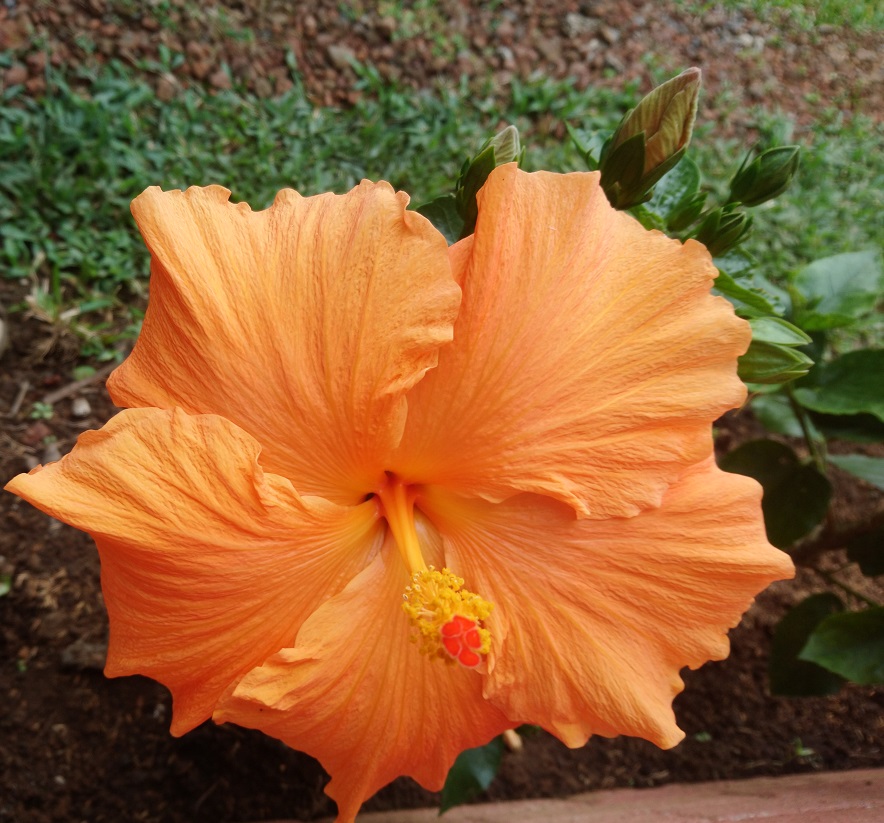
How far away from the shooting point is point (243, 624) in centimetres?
103

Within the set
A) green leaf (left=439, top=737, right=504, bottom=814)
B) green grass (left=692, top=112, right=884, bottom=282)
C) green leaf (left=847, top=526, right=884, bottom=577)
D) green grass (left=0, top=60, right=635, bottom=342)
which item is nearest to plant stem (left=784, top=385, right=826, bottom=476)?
green leaf (left=847, top=526, right=884, bottom=577)

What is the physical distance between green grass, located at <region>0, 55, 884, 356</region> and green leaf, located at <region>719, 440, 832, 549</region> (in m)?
1.30

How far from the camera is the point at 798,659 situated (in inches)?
73.8

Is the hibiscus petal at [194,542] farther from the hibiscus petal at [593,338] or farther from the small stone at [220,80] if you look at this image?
the small stone at [220,80]

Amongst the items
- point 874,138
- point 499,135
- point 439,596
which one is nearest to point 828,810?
point 439,596

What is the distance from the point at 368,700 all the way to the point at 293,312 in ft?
1.76

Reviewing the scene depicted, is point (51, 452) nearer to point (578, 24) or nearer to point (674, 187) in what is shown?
point (674, 187)

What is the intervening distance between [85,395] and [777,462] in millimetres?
1880

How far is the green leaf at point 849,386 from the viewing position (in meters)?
1.65

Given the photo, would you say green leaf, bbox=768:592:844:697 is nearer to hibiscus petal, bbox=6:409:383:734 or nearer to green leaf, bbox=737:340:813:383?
green leaf, bbox=737:340:813:383

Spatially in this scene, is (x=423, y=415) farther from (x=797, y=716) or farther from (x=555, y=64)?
(x=555, y=64)

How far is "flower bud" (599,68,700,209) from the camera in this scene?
1.23 metres

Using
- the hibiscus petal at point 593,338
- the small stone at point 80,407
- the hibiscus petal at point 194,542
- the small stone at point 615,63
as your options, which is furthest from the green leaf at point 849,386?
the small stone at point 615,63

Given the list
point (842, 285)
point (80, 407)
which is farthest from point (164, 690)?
point (842, 285)
